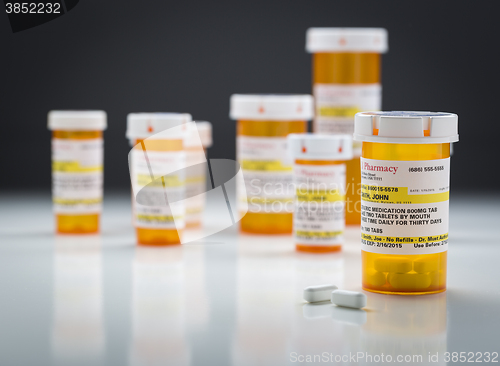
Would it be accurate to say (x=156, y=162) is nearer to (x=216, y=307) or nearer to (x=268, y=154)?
(x=268, y=154)

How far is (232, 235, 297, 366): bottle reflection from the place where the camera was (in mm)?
1184

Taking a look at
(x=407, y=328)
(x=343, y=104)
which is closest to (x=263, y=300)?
(x=407, y=328)

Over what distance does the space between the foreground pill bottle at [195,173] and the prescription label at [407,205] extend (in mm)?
951

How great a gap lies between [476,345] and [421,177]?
1.18ft

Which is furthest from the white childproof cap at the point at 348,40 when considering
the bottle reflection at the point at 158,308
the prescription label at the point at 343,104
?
the bottle reflection at the point at 158,308

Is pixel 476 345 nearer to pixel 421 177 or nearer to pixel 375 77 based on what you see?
pixel 421 177

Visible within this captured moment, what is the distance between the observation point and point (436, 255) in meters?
1.48

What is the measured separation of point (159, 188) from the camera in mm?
2055

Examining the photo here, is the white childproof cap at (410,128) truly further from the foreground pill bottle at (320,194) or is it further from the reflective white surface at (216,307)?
the foreground pill bottle at (320,194)

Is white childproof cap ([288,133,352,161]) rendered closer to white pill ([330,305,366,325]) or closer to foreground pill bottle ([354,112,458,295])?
foreground pill bottle ([354,112,458,295])

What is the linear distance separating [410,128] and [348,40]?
103cm

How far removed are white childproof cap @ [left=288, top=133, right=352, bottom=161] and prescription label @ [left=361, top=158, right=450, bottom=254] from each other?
53 cm

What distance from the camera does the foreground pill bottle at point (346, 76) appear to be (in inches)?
94.4

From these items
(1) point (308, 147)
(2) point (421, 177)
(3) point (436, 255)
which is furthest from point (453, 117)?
(1) point (308, 147)
